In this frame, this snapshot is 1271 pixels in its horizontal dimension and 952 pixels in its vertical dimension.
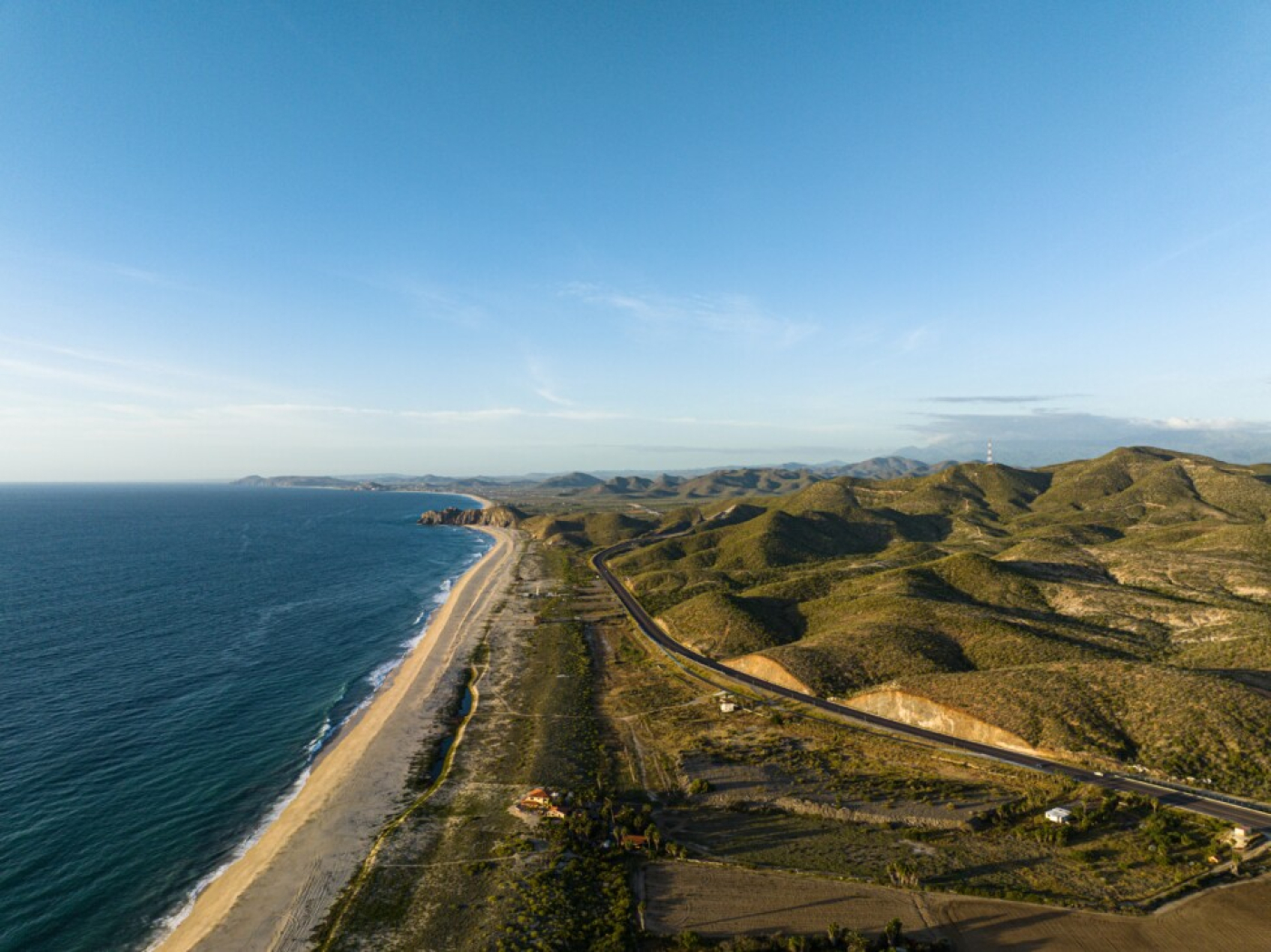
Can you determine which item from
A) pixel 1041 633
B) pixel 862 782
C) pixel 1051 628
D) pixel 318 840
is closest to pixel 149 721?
pixel 318 840

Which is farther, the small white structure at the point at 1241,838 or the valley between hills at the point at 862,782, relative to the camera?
the small white structure at the point at 1241,838

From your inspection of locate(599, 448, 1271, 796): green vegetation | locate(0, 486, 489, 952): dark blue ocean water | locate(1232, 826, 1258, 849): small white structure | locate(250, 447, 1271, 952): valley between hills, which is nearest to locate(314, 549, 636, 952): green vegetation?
locate(250, 447, 1271, 952): valley between hills

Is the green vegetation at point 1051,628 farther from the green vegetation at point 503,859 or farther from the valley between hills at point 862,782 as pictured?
the green vegetation at point 503,859

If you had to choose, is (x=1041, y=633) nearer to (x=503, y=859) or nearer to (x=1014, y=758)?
(x=1014, y=758)

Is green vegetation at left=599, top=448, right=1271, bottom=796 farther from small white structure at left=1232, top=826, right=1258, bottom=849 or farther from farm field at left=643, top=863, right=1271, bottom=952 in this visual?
farm field at left=643, top=863, right=1271, bottom=952

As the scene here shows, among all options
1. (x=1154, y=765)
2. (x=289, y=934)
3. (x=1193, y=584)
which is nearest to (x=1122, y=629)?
(x=1193, y=584)

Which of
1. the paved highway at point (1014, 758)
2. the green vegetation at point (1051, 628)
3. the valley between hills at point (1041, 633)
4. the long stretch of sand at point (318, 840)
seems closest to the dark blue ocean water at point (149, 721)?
the long stretch of sand at point (318, 840)
